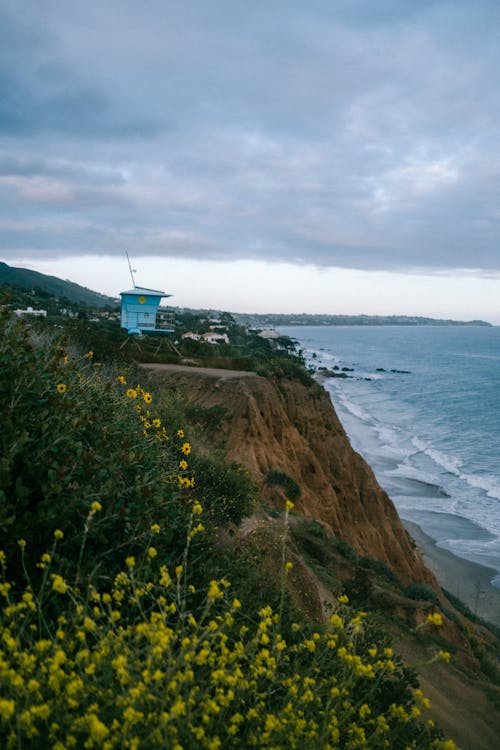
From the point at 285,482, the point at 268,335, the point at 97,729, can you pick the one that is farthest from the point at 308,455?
the point at 268,335

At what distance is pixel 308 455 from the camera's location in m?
21.8

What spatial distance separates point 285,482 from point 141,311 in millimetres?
9656

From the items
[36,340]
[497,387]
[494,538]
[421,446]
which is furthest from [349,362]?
[36,340]

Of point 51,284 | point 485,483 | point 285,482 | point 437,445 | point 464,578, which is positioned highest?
point 51,284

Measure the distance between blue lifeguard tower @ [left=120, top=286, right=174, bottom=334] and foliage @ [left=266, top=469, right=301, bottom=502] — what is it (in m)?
8.41

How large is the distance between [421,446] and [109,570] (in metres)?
41.4

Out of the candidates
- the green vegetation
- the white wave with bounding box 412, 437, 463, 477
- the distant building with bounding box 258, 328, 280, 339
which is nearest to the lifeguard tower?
the green vegetation

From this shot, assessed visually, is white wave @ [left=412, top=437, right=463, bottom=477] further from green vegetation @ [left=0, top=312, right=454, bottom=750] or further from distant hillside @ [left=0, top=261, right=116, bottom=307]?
distant hillside @ [left=0, top=261, right=116, bottom=307]

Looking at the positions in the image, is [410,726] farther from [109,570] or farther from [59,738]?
[59,738]

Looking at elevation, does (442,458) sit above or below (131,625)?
below

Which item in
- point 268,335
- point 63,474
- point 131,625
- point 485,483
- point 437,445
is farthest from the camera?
point 268,335

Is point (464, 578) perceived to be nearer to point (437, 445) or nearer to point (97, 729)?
point (437, 445)

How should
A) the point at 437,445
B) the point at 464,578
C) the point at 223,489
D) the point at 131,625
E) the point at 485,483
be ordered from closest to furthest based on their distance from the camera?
the point at 131,625
the point at 223,489
the point at 464,578
the point at 485,483
the point at 437,445

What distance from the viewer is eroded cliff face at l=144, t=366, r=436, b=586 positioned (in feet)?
59.3
